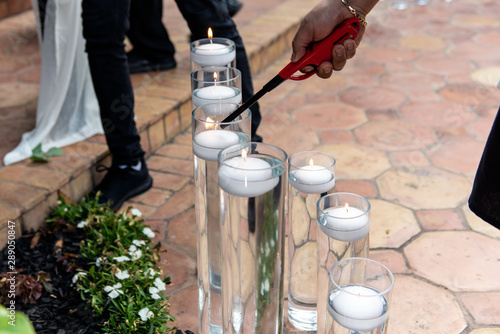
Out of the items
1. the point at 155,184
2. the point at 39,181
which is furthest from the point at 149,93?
the point at 39,181

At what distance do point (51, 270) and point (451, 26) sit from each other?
3.15 meters

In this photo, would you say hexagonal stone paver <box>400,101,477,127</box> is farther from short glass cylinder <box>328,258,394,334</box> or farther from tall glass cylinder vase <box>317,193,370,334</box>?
short glass cylinder <box>328,258,394,334</box>

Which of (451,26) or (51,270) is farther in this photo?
(451,26)

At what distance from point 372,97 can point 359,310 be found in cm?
201

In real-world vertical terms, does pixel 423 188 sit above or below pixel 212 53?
below

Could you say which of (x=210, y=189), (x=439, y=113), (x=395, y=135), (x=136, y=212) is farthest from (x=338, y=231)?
(x=439, y=113)

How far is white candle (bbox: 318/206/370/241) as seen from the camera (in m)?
1.18

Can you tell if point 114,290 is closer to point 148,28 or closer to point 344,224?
point 344,224

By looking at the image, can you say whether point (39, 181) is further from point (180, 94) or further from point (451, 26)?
point (451, 26)

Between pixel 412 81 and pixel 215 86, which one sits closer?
pixel 215 86

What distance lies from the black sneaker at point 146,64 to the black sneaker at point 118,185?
Answer: 0.93 metres

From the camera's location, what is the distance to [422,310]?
5.11 ft

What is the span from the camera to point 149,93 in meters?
2.64

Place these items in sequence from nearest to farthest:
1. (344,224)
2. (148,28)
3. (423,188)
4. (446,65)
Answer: (344,224), (423,188), (148,28), (446,65)
